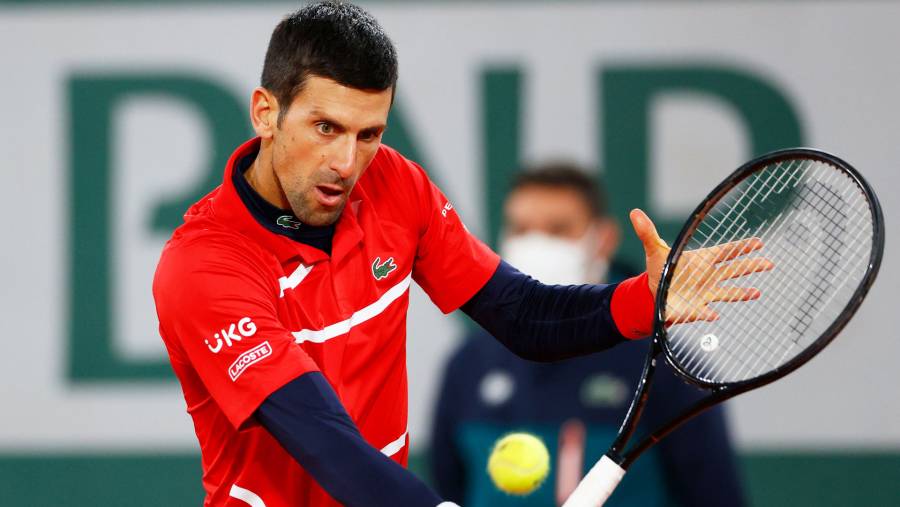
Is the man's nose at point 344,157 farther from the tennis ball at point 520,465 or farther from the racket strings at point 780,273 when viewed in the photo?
the tennis ball at point 520,465

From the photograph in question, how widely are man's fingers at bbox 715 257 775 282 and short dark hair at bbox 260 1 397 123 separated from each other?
730 mm

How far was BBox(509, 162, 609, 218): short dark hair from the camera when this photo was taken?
4.25 m

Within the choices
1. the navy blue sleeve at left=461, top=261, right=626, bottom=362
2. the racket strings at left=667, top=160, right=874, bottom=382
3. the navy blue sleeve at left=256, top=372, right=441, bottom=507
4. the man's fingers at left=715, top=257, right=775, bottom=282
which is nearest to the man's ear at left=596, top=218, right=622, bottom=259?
the racket strings at left=667, top=160, right=874, bottom=382

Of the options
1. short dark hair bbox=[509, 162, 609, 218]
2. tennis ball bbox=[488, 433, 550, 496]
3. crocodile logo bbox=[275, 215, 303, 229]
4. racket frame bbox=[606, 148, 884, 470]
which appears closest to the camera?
racket frame bbox=[606, 148, 884, 470]

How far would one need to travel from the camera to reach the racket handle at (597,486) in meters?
2.29

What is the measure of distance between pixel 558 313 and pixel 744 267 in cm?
41

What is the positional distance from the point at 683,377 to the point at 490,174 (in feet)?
10.5

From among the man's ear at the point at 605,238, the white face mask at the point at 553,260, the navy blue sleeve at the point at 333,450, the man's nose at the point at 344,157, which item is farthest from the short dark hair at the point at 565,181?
the navy blue sleeve at the point at 333,450

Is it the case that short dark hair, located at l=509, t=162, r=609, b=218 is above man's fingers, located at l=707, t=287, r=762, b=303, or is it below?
below

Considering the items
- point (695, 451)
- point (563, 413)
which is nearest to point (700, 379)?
point (695, 451)

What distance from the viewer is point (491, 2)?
222 inches

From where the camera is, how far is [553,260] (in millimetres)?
3904

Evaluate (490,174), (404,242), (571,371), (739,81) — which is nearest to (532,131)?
(490,174)

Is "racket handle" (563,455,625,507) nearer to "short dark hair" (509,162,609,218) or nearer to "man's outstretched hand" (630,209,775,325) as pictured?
"man's outstretched hand" (630,209,775,325)
